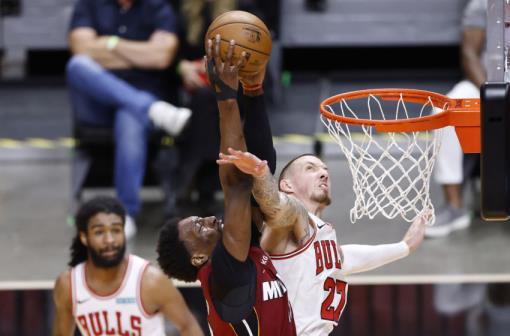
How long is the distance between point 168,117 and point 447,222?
1.86m

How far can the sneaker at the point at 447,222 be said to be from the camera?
23.4 feet

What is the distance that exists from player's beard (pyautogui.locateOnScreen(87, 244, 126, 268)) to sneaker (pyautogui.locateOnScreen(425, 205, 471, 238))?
2493 millimetres

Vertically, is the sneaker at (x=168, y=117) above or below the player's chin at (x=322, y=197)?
above

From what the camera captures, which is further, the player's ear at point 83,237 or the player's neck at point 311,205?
the player's ear at point 83,237

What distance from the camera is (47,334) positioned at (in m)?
5.71

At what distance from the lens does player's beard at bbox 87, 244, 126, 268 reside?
5258mm

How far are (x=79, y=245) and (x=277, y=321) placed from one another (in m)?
1.83

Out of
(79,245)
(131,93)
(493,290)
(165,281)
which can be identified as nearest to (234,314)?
(165,281)

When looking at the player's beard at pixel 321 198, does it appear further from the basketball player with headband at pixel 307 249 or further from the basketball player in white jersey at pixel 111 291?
the basketball player in white jersey at pixel 111 291

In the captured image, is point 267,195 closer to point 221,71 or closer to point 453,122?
point 221,71

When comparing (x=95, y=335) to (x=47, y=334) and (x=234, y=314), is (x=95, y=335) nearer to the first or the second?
(x=47, y=334)

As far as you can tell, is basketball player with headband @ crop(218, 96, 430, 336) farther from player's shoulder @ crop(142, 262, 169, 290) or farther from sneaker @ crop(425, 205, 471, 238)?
Result: sneaker @ crop(425, 205, 471, 238)

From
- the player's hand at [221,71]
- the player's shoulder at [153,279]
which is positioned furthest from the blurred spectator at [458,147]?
the player's hand at [221,71]

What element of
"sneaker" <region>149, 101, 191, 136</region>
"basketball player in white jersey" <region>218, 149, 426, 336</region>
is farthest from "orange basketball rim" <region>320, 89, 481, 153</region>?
"sneaker" <region>149, 101, 191, 136</region>
